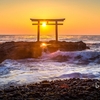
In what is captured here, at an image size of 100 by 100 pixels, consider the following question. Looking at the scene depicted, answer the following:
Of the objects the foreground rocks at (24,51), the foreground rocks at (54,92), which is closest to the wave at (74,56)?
the foreground rocks at (24,51)

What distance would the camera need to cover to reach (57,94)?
7.92m

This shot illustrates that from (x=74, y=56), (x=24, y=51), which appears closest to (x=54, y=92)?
(x=74, y=56)

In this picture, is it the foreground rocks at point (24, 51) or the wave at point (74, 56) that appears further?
the foreground rocks at point (24, 51)

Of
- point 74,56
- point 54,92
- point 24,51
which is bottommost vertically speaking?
point 54,92

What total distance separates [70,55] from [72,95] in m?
17.3

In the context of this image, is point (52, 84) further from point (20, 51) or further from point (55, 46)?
point (55, 46)

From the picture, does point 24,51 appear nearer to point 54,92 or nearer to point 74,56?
point 74,56

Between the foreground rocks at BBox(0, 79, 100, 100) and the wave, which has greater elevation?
the wave

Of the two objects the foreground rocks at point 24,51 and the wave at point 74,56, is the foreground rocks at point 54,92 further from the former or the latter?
the foreground rocks at point 24,51

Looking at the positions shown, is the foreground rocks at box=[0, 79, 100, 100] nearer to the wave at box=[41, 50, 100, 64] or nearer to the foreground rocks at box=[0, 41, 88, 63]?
the wave at box=[41, 50, 100, 64]

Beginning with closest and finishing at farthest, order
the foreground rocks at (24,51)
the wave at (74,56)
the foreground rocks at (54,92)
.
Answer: the foreground rocks at (54,92) → the wave at (74,56) → the foreground rocks at (24,51)

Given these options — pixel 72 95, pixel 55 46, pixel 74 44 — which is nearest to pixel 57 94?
pixel 72 95

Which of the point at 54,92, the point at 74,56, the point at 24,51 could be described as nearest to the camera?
the point at 54,92

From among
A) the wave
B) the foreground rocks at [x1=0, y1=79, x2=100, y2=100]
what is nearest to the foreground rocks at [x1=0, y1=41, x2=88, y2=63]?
the wave
